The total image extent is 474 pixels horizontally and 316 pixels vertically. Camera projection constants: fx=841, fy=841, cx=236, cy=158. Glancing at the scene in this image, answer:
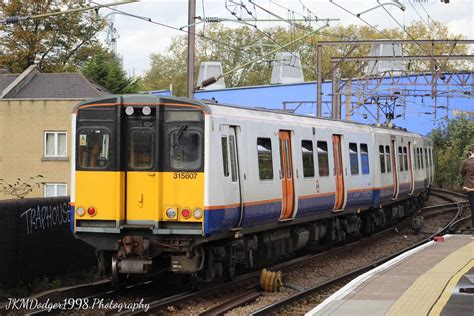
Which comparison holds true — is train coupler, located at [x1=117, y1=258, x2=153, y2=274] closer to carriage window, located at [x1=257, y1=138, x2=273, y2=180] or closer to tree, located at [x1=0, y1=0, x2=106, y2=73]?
carriage window, located at [x1=257, y1=138, x2=273, y2=180]

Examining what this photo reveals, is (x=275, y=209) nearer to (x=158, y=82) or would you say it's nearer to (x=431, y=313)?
(x=431, y=313)

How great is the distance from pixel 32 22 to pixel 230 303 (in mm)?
48059

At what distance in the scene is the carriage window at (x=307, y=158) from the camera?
53.3 ft

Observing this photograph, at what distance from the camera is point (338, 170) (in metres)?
18.6

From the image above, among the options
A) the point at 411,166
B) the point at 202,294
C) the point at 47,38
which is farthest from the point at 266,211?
the point at 47,38

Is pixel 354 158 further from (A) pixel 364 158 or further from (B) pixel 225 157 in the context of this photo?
(B) pixel 225 157

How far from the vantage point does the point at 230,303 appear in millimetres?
11930

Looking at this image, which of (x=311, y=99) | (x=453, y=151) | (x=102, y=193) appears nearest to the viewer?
(x=102, y=193)

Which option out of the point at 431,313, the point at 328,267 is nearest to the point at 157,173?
the point at 431,313

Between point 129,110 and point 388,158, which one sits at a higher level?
point 129,110

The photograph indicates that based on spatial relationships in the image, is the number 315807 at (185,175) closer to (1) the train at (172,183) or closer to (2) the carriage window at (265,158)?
(1) the train at (172,183)

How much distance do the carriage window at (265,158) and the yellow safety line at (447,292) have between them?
140 inches

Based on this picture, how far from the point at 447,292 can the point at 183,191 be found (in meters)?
3.95

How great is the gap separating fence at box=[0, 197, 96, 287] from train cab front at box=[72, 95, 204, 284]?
2.95ft
